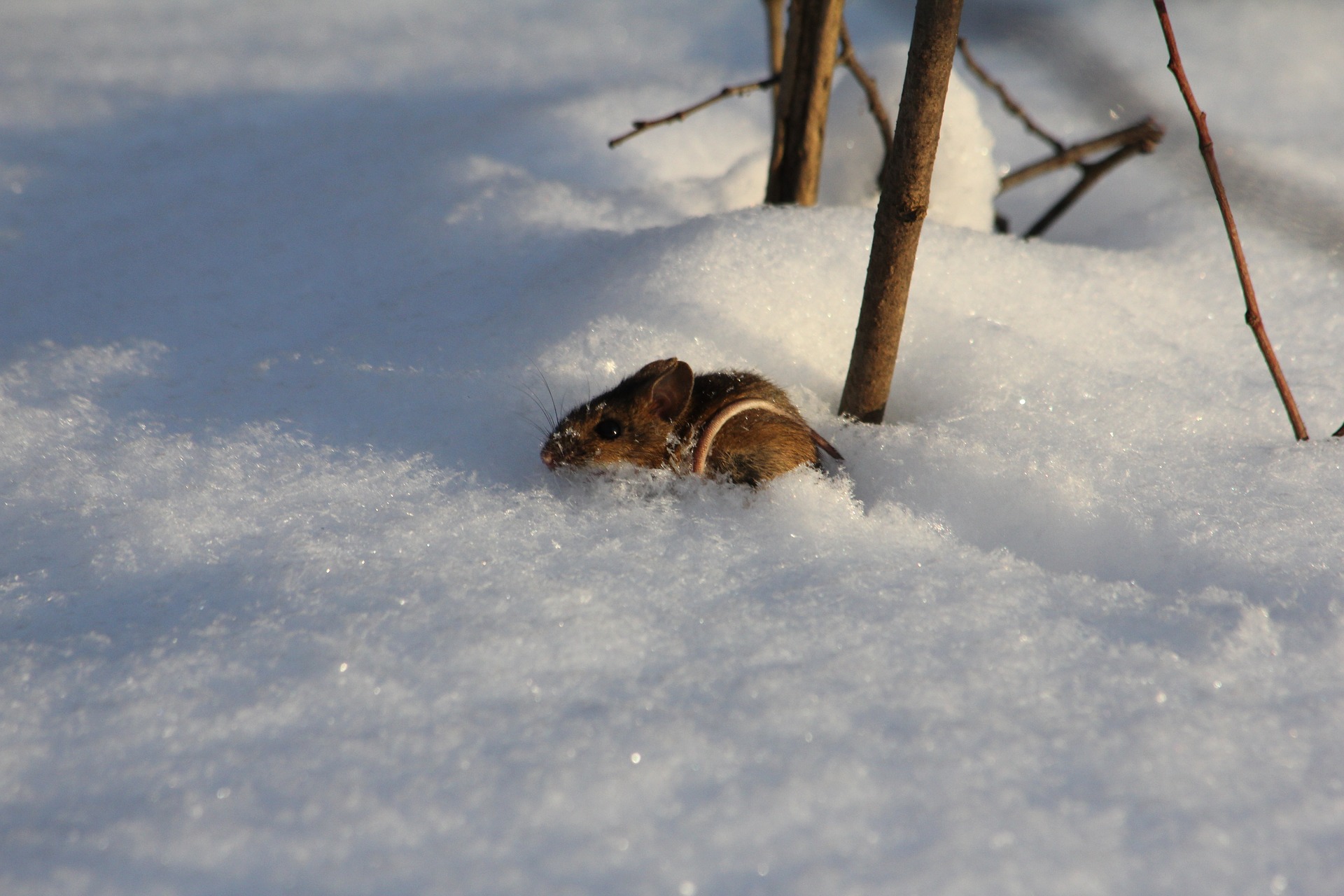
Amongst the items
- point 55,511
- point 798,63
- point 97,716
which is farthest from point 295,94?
point 97,716

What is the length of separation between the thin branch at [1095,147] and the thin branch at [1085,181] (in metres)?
0.02

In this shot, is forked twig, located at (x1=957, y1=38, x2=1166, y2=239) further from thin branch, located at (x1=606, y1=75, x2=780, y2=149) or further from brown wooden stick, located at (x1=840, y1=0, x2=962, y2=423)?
brown wooden stick, located at (x1=840, y1=0, x2=962, y2=423)

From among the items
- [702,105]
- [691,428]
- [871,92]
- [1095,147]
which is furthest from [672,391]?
[1095,147]

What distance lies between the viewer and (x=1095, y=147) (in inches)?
139

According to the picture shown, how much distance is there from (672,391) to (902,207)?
694mm

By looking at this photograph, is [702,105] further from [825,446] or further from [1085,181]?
[1085,181]

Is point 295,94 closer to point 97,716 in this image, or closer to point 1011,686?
point 97,716

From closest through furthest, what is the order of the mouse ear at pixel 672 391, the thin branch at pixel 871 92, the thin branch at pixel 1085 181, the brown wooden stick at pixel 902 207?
the brown wooden stick at pixel 902 207 < the mouse ear at pixel 672 391 < the thin branch at pixel 871 92 < the thin branch at pixel 1085 181

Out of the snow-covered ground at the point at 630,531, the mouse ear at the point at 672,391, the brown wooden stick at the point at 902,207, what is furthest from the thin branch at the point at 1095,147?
the mouse ear at the point at 672,391

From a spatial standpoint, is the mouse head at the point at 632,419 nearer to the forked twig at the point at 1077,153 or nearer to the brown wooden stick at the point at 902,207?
the brown wooden stick at the point at 902,207

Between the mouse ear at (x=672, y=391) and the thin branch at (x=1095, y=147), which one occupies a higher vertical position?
the thin branch at (x=1095, y=147)

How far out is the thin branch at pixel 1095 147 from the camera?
138 inches

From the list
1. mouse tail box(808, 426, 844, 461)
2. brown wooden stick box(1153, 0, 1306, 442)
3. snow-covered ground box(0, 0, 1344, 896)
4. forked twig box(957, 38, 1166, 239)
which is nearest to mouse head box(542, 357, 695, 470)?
snow-covered ground box(0, 0, 1344, 896)

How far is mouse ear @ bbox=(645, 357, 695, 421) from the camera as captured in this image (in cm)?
233
